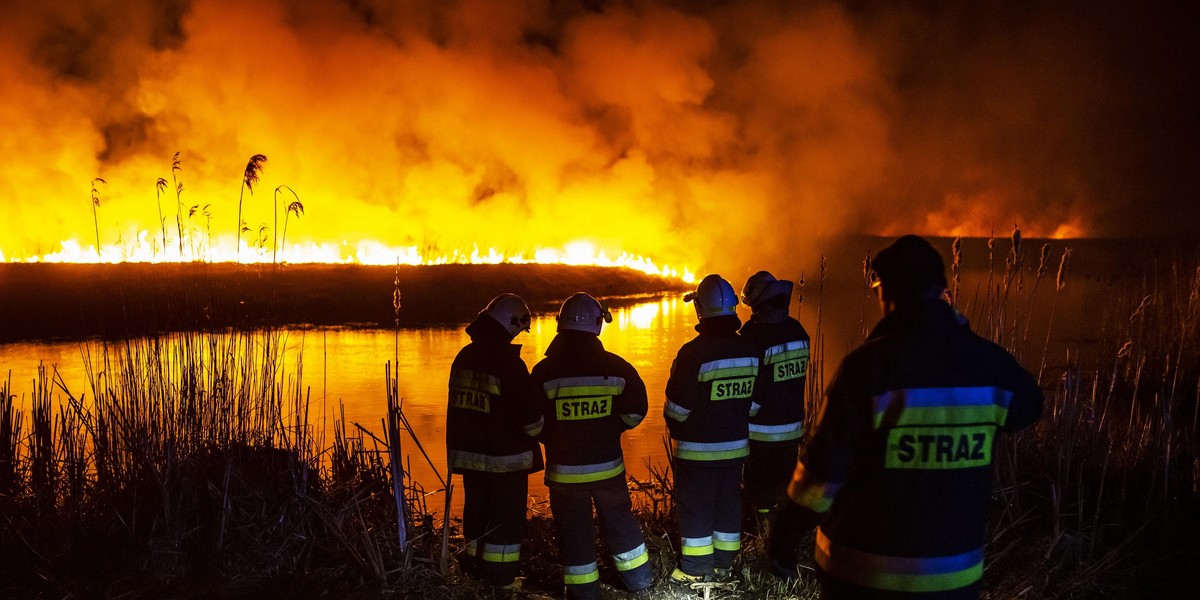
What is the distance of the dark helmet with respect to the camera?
272 centimetres

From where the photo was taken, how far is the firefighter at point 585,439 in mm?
4867

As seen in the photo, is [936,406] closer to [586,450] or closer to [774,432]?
[586,450]

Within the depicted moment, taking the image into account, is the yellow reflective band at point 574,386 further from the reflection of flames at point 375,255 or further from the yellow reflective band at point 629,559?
the reflection of flames at point 375,255

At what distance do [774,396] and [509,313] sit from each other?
2.19m

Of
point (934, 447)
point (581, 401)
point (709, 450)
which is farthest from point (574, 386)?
point (934, 447)

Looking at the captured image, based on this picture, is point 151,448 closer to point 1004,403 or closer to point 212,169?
point 1004,403

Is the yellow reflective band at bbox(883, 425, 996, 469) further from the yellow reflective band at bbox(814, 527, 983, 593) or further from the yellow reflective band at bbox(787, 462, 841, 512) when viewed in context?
the yellow reflective band at bbox(814, 527, 983, 593)

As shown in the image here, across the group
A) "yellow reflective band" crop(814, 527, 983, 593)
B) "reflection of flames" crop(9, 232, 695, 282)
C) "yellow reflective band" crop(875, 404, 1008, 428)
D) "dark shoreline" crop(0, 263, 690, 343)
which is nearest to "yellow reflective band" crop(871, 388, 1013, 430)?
"yellow reflective band" crop(875, 404, 1008, 428)

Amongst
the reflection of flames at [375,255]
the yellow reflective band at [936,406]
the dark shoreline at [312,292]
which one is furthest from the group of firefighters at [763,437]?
the reflection of flames at [375,255]

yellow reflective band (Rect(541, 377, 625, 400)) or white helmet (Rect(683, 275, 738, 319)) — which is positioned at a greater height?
white helmet (Rect(683, 275, 738, 319))

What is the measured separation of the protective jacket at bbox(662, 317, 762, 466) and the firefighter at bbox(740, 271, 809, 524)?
1.92 feet

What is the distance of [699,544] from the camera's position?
503cm

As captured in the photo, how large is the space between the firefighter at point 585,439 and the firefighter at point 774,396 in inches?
49.8

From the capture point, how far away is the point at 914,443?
8.82 feet
